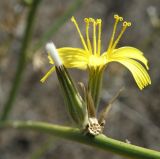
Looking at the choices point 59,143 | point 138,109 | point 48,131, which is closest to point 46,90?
point 59,143

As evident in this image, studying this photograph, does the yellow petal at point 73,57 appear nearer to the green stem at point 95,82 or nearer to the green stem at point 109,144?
the green stem at point 95,82

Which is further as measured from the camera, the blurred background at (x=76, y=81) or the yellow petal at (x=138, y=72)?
the blurred background at (x=76, y=81)

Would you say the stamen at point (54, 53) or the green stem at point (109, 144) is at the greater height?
the stamen at point (54, 53)

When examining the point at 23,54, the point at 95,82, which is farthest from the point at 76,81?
the point at 95,82

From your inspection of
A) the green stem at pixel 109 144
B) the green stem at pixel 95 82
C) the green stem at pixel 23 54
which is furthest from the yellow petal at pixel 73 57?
the green stem at pixel 23 54

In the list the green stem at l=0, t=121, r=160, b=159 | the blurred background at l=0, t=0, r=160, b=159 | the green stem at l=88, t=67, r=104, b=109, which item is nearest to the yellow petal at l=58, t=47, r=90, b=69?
the green stem at l=88, t=67, r=104, b=109

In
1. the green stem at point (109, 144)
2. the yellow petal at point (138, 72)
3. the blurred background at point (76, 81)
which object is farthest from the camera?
the blurred background at point (76, 81)

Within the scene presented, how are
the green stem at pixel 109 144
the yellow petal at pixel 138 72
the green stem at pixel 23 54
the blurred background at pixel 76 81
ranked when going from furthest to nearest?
the blurred background at pixel 76 81
the green stem at pixel 23 54
the yellow petal at pixel 138 72
the green stem at pixel 109 144

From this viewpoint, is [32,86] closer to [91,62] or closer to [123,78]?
[123,78]
